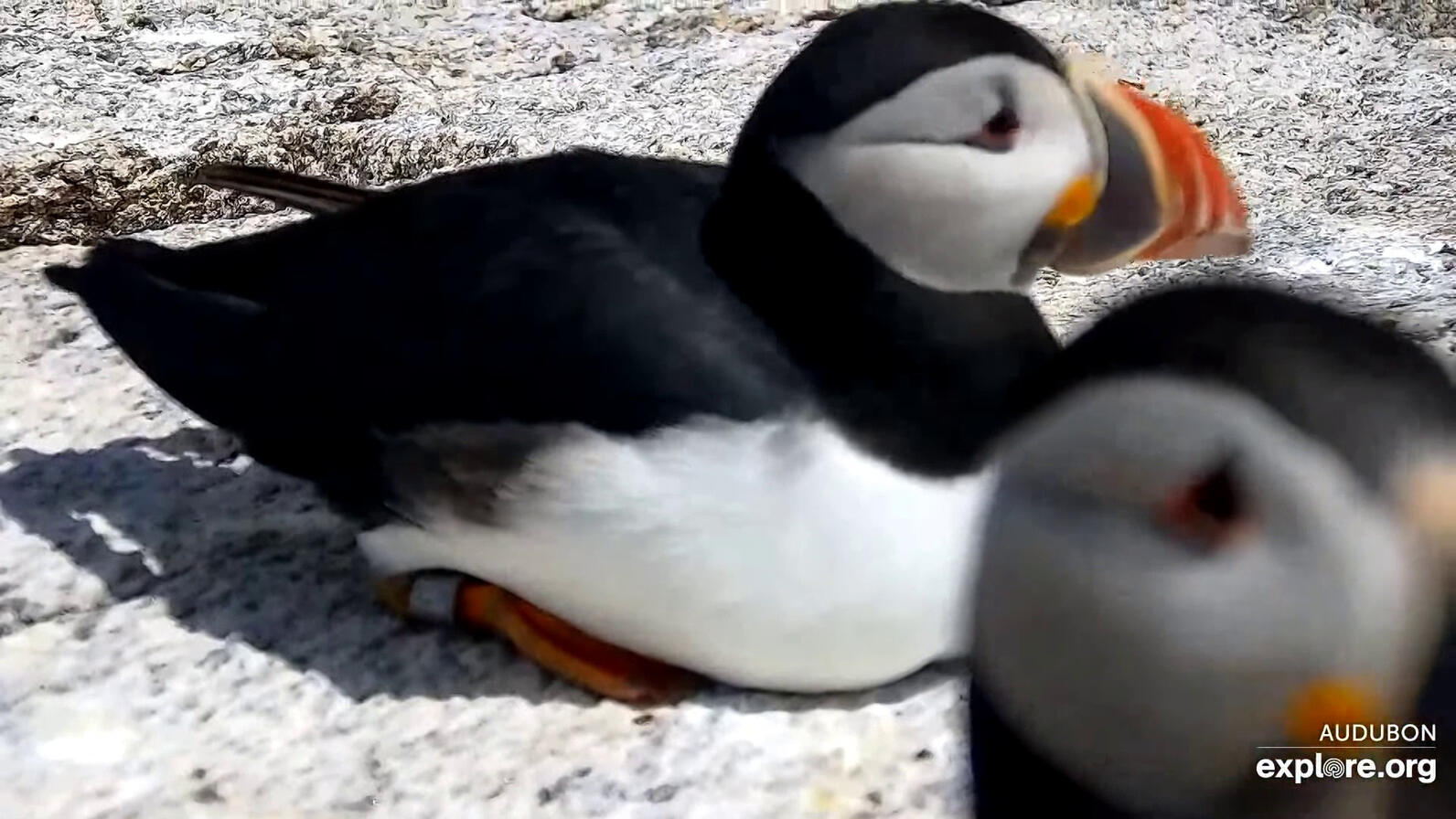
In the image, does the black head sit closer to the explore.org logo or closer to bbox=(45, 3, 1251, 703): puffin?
bbox=(45, 3, 1251, 703): puffin

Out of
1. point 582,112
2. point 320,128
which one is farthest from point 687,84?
point 320,128

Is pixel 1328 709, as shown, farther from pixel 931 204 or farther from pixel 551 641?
pixel 551 641

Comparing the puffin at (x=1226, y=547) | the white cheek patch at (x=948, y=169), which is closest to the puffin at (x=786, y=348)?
the white cheek patch at (x=948, y=169)

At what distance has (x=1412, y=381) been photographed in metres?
0.78

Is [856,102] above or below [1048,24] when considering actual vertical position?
above

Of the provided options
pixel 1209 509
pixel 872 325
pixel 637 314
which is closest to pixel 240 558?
pixel 637 314

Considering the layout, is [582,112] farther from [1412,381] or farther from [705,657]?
[1412,381]

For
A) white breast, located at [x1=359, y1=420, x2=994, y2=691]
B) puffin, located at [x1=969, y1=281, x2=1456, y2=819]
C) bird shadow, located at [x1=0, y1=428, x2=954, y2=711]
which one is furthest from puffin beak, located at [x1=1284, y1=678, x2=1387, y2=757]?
bird shadow, located at [x1=0, y1=428, x2=954, y2=711]

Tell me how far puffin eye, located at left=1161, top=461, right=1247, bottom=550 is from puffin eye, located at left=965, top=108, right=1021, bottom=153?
0.67 metres

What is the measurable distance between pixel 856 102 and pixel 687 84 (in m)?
1.75

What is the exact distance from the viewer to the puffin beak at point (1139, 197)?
1.44 m

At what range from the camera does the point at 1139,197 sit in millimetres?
1447

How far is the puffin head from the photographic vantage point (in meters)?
1.39

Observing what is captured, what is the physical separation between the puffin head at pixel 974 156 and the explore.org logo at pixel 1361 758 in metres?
0.70
